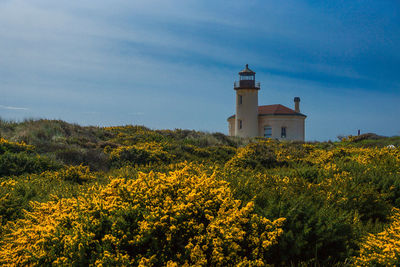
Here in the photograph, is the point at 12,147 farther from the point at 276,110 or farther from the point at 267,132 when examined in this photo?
the point at 276,110

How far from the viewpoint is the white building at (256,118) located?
43.8m

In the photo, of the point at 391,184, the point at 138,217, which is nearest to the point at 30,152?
the point at 138,217

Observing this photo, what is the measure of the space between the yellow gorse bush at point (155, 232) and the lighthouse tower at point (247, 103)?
128 feet

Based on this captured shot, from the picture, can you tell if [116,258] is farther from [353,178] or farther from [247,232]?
[353,178]

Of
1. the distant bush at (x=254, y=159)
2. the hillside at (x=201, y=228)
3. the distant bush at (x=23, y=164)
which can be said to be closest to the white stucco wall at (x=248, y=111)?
the distant bush at (x=254, y=159)

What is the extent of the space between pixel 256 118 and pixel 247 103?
232 cm

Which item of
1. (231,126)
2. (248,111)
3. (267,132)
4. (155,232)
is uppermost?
(248,111)

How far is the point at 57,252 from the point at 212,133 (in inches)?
842

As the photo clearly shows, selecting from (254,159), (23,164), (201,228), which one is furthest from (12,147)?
(201,228)

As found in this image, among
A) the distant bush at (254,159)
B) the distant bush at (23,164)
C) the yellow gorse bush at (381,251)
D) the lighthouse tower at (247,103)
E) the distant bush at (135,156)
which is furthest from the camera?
the lighthouse tower at (247,103)

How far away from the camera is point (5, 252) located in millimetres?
5254

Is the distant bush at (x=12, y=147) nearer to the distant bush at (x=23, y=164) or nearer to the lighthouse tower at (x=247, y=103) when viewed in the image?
the distant bush at (x=23, y=164)

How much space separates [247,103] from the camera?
143 feet

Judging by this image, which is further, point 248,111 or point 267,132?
point 267,132
